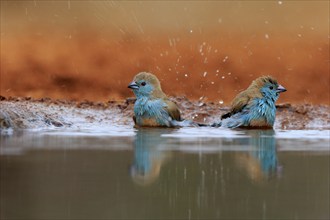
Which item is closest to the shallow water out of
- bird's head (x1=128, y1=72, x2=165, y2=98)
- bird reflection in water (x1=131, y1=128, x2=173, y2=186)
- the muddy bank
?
bird reflection in water (x1=131, y1=128, x2=173, y2=186)

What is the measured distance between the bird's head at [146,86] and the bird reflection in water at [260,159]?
6.53ft

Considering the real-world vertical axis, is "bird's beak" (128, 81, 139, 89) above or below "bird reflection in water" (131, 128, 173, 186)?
above

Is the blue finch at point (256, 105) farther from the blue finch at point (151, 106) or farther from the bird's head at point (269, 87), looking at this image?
the blue finch at point (151, 106)

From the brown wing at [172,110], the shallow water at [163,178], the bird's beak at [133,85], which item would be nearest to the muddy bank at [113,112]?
the bird's beak at [133,85]

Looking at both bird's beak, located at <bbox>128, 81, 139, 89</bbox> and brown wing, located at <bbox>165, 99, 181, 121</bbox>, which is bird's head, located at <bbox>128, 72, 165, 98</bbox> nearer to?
bird's beak, located at <bbox>128, 81, 139, 89</bbox>

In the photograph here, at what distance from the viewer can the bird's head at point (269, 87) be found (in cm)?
1073

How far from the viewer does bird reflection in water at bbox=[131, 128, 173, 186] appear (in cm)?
554

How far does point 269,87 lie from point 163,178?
5.61 meters

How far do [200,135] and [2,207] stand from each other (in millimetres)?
5297

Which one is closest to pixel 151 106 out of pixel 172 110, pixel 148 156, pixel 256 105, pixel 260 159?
pixel 172 110

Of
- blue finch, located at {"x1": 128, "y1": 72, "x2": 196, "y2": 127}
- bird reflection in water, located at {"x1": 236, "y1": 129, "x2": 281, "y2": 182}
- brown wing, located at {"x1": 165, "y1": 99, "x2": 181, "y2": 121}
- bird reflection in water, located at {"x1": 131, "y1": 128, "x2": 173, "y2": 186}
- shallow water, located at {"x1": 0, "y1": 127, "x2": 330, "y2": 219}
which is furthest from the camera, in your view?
brown wing, located at {"x1": 165, "y1": 99, "x2": 181, "y2": 121}

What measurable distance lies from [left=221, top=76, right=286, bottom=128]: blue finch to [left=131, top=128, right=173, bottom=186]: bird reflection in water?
1380 mm

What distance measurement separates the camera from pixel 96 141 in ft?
27.9

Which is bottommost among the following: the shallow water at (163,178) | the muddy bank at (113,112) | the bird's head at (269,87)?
the shallow water at (163,178)
